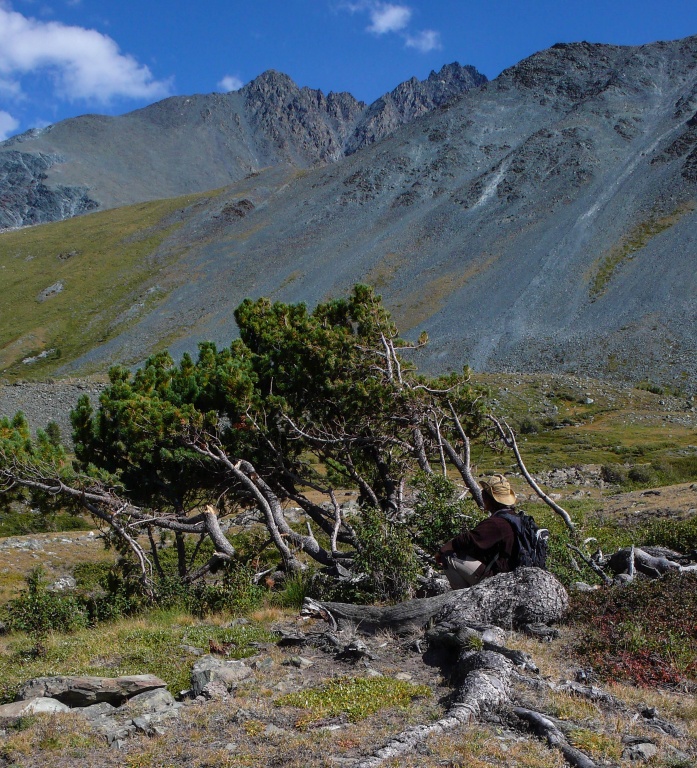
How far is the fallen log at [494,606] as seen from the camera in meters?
7.88

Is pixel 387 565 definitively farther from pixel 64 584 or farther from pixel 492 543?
pixel 64 584

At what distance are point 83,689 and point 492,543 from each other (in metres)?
4.87

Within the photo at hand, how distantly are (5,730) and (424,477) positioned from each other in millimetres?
7612

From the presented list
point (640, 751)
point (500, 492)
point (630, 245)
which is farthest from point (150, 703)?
point (630, 245)

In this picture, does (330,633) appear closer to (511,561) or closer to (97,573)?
(511,561)

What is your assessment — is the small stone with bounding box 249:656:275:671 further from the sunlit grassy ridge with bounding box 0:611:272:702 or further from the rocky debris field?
the sunlit grassy ridge with bounding box 0:611:272:702

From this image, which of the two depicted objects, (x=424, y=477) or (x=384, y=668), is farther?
(x=424, y=477)

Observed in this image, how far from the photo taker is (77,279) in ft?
470

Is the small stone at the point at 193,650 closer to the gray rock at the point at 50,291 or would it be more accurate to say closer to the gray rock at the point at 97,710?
the gray rock at the point at 97,710

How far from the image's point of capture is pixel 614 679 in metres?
6.56

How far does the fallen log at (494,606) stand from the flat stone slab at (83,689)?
3.05 m

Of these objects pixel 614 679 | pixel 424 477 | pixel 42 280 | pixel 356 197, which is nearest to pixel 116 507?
pixel 424 477

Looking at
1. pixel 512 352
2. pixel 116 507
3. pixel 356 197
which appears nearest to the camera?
pixel 116 507

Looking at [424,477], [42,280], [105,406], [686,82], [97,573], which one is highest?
[686,82]
